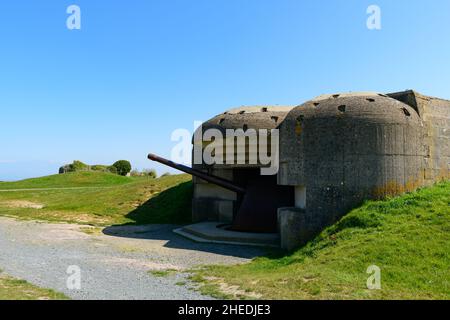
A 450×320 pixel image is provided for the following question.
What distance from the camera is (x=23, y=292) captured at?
258 inches

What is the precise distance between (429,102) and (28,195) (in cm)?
Answer: 2603

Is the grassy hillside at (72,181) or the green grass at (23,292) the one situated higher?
the grassy hillside at (72,181)

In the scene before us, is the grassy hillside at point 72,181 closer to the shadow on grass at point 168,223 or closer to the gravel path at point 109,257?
the shadow on grass at point 168,223

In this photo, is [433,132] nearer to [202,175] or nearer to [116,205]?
[202,175]

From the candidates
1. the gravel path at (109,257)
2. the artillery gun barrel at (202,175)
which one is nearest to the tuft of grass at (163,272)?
the gravel path at (109,257)

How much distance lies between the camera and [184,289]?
717 cm

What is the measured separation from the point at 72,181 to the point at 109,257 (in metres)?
30.1

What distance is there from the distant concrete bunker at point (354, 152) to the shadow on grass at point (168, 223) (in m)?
1.71

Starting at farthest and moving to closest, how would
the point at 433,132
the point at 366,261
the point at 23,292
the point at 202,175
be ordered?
the point at 202,175 → the point at 433,132 → the point at 366,261 → the point at 23,292

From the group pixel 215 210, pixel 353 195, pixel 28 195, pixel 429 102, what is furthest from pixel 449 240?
pixel 28 195

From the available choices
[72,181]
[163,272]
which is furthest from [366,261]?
[72,181]

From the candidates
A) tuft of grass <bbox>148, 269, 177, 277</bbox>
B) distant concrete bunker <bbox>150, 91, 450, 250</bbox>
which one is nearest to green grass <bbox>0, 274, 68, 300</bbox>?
tuft of grass <bbox>148, 269, 177, 277</bbox>

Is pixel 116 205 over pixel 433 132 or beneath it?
beneath

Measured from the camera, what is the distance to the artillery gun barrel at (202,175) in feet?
48.9
